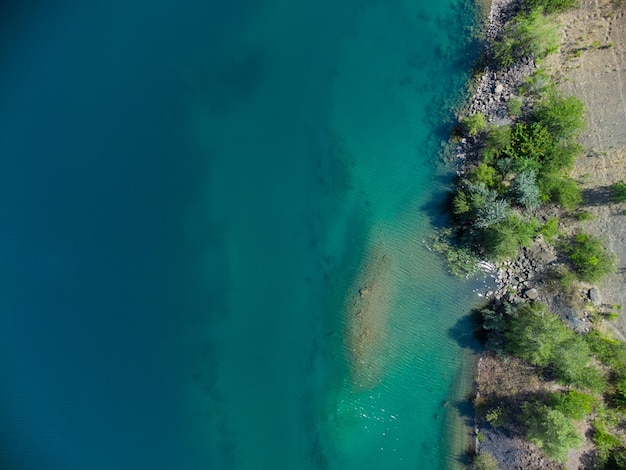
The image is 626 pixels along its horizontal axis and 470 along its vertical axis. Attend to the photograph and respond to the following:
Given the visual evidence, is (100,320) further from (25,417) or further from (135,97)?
(135,97)

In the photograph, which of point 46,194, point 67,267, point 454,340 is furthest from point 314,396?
point 46,194

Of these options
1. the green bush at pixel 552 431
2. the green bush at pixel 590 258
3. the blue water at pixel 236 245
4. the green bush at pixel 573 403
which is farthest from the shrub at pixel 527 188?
the green bush at pixel 552 431

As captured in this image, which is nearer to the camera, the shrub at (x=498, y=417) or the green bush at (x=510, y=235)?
the green bush at (x=510, y=235)

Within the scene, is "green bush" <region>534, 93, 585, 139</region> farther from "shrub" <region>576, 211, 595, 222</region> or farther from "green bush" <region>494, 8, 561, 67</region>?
"shrub" <region>576, 211, 595, 222</region>

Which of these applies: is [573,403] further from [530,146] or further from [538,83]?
[538,83]

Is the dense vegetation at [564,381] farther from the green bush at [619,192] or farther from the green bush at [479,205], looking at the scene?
the green bush at [619,192]
